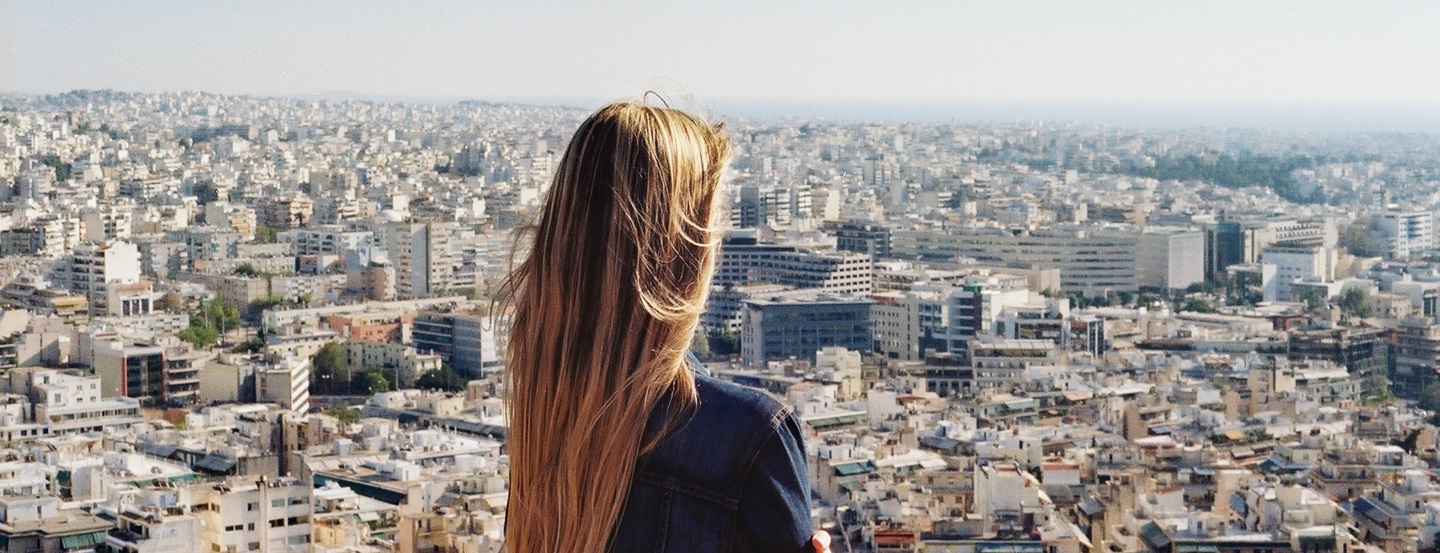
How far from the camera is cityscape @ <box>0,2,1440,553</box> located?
7340 millimetres

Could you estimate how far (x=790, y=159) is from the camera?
2247 cm

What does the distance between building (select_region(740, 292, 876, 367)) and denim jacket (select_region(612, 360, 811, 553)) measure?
13327 millimetres

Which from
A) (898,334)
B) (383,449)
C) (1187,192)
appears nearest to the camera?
(383,449)

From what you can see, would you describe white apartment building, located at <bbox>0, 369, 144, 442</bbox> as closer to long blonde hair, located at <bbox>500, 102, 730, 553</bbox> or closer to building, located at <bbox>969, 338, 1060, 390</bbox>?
building, located at <bbox>969, 338, 1060, 390</bbox>

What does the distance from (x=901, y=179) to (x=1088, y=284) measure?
5206 millimetres

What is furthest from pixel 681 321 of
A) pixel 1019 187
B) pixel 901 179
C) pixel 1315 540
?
pixel 1019 187

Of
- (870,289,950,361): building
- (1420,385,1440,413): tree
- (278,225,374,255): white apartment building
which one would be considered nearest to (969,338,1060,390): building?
(870,289,950,361): building

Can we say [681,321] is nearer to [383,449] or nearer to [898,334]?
[383,449]

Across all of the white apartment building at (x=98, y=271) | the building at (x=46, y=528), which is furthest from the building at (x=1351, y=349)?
the building at (x=46, y=528)

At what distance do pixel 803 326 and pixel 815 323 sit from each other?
0.09 meters

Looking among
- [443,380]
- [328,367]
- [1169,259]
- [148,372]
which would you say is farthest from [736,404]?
[1169,259]

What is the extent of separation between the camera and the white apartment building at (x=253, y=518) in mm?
6539

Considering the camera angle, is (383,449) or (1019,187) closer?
(383,449)

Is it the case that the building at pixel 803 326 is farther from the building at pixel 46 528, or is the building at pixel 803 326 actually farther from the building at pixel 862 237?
the building at pixel 46 528
